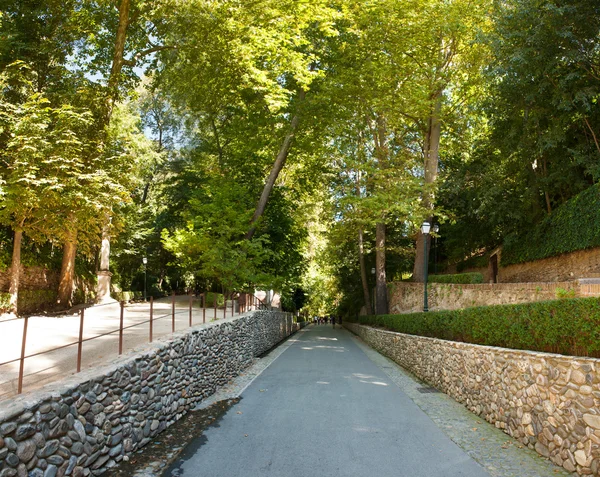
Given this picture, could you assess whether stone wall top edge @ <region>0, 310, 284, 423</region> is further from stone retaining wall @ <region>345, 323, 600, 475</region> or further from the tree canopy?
the tree canopy

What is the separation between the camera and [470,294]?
59.7 ft

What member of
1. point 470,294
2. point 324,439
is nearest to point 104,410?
point 324,439

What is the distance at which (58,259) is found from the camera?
77.5ft

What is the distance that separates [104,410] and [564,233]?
18.4 metres

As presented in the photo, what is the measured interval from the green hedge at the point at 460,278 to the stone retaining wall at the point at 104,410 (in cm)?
1459

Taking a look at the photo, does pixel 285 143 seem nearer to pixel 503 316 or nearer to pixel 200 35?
pixel 200 35

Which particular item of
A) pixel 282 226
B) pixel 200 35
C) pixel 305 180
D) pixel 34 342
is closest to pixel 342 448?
pixel 34 342

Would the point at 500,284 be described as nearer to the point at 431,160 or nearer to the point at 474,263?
the point at 431,160

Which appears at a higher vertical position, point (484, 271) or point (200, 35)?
point (200, 35)

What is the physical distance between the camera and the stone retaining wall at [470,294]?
504 inches

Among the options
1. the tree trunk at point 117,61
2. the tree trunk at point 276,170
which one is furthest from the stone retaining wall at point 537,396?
the tree trunk at point 117,61

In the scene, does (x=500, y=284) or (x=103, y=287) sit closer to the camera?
(x=500, y=284)

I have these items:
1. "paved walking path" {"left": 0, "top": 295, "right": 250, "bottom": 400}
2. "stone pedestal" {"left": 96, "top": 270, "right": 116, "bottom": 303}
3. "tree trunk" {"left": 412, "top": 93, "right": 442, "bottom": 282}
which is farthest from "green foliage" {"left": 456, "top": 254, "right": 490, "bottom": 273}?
"paved walking path" {"left": 0, "top": 295, "right": 250, "bottom": 400}

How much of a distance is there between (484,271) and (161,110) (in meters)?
29.7
